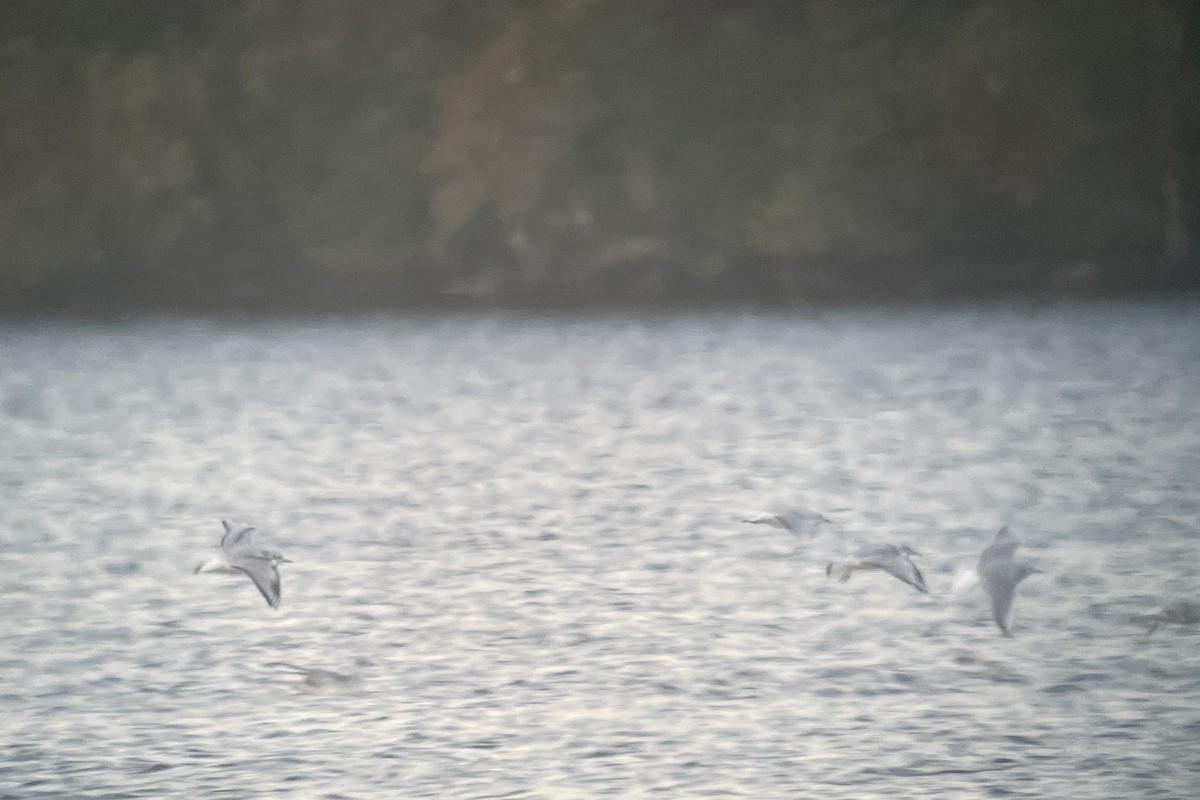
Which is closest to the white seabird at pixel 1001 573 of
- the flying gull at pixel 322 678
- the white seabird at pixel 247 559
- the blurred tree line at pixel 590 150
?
the flying gull at pixel 322 678

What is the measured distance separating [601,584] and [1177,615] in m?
1.45

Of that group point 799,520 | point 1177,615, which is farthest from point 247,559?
point 1177,615

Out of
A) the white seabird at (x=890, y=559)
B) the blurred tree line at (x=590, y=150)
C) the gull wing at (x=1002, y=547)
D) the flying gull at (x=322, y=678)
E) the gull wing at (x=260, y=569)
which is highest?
the blurred tree line at (x=590, y=150)

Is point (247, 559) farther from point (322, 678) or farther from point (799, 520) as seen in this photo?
point (799, 520)

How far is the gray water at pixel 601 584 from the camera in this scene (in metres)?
3.34

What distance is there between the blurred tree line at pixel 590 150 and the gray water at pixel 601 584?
433cm

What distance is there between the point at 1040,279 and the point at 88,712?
11480 mm

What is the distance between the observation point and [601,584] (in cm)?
486

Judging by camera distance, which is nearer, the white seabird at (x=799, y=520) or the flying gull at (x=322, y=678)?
the flying gull at (x=322, y=678)

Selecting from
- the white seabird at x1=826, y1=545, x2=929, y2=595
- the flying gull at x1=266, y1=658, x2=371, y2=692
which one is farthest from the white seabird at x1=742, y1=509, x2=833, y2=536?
the flying gull at x1=266, y1=658, x2=371, y2=692

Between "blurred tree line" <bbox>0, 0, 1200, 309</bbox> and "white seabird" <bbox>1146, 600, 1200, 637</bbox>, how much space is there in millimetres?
9901

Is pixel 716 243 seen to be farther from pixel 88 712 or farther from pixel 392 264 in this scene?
pixel 88 712

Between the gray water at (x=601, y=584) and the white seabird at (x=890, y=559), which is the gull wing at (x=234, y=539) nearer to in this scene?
the gray water at (x=601, y=584)

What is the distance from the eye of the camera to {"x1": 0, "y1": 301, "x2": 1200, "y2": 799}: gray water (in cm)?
334
